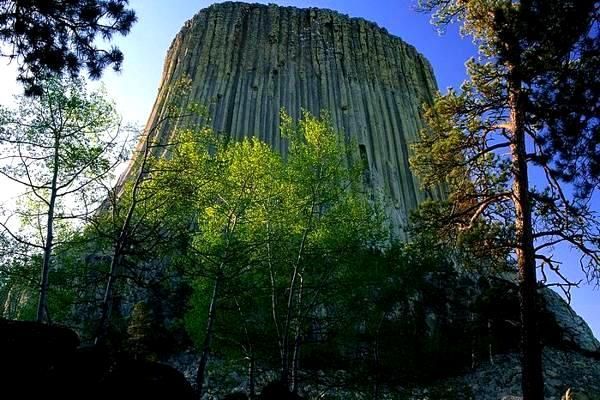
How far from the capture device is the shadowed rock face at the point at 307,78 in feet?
114

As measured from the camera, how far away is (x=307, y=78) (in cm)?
3775

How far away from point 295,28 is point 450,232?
32430 mm

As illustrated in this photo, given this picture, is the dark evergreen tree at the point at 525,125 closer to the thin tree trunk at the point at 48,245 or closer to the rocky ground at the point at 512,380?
the thin tree trunk at the point at 48,245

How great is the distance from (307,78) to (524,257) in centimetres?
3035

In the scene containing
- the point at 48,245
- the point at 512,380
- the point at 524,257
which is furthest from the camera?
the point at 512,380

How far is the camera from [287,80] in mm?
37500

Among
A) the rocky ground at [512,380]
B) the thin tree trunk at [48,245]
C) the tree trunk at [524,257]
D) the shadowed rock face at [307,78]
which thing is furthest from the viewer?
the shadowed rock face at [307,78]

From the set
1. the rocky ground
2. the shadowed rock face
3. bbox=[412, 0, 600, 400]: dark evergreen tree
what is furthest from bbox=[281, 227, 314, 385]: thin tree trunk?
the shadowed rock face

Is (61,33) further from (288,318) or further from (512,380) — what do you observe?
(512,380)

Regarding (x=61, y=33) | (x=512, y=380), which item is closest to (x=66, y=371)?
(x=61, y=33)

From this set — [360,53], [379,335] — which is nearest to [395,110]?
[360,53]

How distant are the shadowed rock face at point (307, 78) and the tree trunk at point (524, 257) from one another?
72.8ft

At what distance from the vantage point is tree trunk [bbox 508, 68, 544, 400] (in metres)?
8.20

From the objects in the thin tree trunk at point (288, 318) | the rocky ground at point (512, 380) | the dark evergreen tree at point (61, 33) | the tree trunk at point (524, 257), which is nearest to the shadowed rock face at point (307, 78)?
the rocky ground at point (512, 380)
